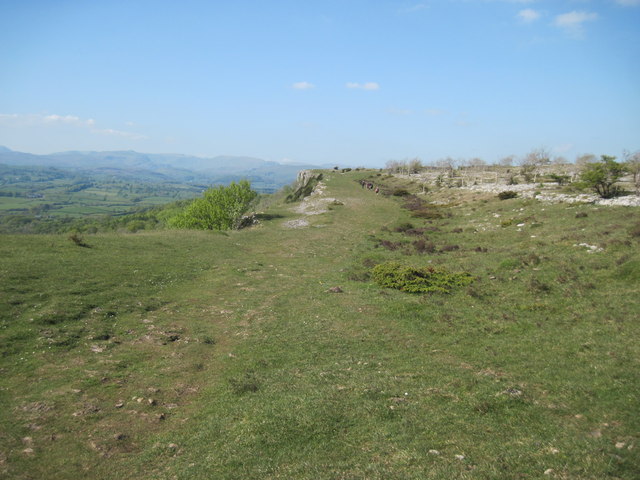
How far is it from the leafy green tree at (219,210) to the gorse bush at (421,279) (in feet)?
128

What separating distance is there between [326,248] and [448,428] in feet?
94.8

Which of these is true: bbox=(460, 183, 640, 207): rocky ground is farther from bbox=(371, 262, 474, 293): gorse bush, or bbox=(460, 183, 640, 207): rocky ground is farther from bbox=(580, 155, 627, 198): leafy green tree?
bbox=(371, 262, 474, 293): gorse bush

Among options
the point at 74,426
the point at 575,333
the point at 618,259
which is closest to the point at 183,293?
the point at 74,426

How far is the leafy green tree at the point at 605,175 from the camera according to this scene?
42406mm

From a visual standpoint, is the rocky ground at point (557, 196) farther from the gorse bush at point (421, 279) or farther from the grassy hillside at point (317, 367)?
the gorse bush at point (421, 279)

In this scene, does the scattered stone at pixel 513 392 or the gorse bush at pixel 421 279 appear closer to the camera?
the scattered stone at pixel 513 392

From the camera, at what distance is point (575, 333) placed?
16.0 m

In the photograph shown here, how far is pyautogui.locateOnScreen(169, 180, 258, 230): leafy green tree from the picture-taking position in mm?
61125

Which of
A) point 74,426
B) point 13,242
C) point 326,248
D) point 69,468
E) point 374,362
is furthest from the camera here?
point 326,248

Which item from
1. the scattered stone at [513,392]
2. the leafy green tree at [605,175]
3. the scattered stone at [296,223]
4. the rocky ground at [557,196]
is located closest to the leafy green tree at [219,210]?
the scattered stone at [296,223]

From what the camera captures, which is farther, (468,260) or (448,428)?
(468,260)

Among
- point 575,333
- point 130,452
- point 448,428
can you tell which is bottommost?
point 130,452

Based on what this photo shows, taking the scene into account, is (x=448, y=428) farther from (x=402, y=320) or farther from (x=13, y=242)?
(x=13, y=242)

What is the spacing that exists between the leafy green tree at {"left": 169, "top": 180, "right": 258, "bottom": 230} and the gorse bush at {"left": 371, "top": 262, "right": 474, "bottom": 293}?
1535 inches
